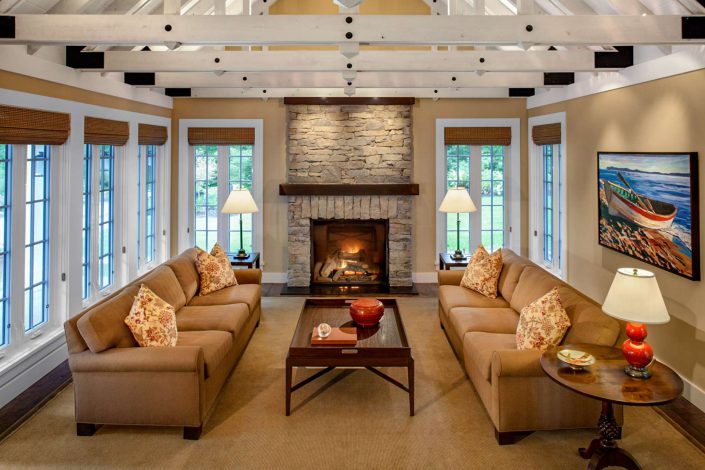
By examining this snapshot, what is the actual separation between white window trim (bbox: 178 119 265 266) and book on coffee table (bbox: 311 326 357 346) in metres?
3.90

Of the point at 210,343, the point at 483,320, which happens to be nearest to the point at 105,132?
the point at 210,343

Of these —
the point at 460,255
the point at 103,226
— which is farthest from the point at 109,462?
the point at 460,255

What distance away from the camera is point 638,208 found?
4.67 m

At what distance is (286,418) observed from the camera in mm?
3777

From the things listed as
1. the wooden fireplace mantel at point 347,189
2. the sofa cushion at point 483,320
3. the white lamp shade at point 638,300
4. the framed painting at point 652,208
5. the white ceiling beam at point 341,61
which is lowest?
the sofa cushion at point 483,320

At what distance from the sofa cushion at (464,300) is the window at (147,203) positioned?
12.8 feet

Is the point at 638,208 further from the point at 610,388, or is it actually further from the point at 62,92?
the point at 62,92

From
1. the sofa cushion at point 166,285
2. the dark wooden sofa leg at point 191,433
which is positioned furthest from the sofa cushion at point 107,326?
the dark wooden sofa leg at point 191,433

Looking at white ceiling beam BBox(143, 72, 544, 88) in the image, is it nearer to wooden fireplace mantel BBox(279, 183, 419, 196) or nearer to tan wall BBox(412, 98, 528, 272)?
tan wall BBox(412, 98, 528, 272)

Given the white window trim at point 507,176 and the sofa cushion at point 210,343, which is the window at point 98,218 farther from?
the white window trim at point 507,176

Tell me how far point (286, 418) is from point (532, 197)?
17.4 feet

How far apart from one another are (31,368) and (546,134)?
249 inches

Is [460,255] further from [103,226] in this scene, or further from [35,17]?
[35,17]

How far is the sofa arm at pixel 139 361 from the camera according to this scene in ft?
11.3
